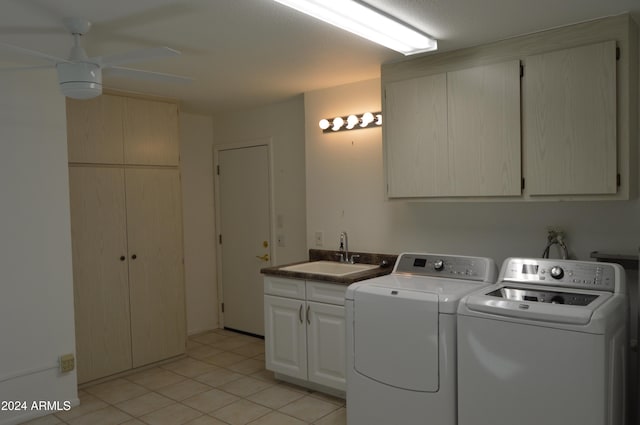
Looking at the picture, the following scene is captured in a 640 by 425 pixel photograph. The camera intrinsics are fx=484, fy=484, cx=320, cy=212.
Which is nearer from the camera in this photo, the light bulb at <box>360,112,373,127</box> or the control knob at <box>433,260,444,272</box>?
the control knob at <box>433,260,444,272</box>

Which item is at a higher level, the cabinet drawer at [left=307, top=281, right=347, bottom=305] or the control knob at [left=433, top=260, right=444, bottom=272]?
the control knob at [left=433, top=260, right=444, bottom=272]

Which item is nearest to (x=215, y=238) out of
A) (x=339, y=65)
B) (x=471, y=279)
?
(x=339, y=65)

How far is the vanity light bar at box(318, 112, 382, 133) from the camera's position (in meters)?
3.68

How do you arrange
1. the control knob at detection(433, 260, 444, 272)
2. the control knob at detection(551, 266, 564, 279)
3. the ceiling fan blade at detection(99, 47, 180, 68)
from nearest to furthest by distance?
the ceiling fan blade at detection(99, 47, 180, 68)
the control knob at detection(551, 266, 564, 279)
the control knob at detection(433, 260, 444, 272)

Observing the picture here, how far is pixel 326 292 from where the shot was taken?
3.39m

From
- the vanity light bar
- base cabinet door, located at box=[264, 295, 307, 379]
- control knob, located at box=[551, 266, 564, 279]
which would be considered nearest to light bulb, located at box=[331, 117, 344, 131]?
the vanity light bar

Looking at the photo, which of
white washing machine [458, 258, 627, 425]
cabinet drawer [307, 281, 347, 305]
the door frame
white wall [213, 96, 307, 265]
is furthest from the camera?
the door frame

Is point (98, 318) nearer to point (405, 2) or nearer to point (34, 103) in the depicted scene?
point (34, 103)

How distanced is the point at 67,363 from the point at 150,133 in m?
1.93

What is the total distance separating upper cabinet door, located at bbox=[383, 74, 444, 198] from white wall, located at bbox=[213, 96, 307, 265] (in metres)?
1.35

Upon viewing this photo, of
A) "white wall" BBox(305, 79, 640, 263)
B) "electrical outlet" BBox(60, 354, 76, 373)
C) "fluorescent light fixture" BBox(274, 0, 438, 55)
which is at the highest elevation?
"fluorescent light fixture" BBox(274, 0, 438, 55)

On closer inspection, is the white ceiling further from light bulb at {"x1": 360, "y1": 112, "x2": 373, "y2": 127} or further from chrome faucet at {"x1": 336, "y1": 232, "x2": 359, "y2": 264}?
chrome faucet at {"x1": 336, "y1": 232, "x2": 359, "y2": 264}

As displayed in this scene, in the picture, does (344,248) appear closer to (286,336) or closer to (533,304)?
(286,336)

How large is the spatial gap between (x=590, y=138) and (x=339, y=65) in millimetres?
1623
